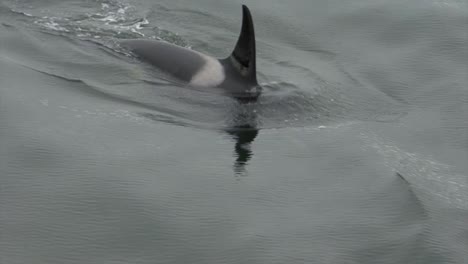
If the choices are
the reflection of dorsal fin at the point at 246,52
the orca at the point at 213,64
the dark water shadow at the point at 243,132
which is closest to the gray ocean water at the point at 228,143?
the dark water shadow at the point at 243,132

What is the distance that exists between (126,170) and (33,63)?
277 cm

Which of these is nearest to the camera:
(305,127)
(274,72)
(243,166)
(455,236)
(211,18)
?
(455,236)

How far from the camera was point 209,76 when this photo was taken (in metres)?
12.0

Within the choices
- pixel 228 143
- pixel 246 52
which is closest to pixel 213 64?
pixel 246 52

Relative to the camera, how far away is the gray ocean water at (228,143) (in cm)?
903

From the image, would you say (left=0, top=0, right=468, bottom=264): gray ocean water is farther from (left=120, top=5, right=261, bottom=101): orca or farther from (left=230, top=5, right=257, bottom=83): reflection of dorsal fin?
(left=230, top=5, right=257, bottom=83): reflection of dorsal fin

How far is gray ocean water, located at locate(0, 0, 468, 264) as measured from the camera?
9.03m

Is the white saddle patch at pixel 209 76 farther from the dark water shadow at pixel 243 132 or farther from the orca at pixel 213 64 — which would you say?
the dark water shadow at pixel 243 132

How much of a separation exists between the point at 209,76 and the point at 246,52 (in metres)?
0.58

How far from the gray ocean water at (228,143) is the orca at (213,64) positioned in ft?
0.55

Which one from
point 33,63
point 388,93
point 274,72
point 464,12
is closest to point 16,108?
point 33,63

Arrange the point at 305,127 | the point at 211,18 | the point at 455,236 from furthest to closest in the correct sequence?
the point at 211,18 < the point at 305,127 < the point at 455,236

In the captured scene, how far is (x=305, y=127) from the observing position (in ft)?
37.2

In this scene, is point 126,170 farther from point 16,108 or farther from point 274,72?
point 274,72
